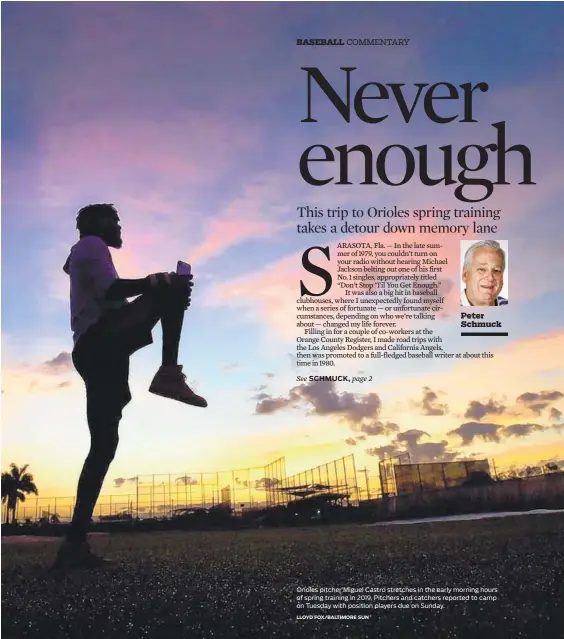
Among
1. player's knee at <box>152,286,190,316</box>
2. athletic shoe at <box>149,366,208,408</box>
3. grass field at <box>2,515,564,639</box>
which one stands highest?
player's knee at <box>152,286,190,316</box>

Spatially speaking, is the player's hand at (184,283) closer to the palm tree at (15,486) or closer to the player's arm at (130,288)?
the player's arm at (130,288)

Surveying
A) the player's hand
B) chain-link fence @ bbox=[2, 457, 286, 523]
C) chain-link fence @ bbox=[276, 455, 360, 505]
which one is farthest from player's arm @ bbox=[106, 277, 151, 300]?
chain-link fence @ bbox=[276, 455, 360, 505]

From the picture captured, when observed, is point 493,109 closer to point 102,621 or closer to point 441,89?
point 441,89

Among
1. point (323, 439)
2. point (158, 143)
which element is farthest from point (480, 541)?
point (158, 143)

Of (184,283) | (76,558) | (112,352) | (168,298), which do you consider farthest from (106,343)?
(76,558)

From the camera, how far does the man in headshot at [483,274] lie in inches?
183

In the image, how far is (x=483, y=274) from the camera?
4.69 metres

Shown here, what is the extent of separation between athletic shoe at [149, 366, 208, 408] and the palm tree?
3.46ft

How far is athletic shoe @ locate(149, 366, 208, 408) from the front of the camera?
14.6 feet

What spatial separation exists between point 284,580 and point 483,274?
94.6 inches

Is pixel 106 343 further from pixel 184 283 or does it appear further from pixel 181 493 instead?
pixel 181 493

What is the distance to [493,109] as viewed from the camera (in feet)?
15.7

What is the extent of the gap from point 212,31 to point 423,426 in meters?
3.13

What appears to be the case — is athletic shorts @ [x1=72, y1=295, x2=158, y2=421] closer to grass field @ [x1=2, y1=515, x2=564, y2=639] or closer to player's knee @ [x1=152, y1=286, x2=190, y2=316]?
player's knee @ [x1=152, y1=286, x2=190, y2=316]
